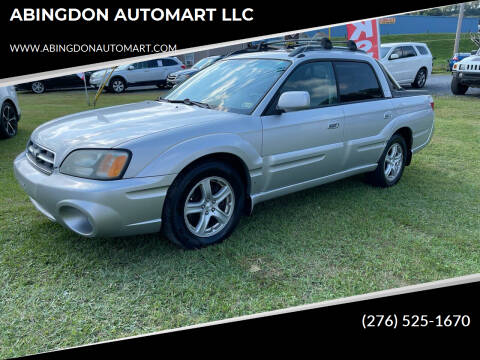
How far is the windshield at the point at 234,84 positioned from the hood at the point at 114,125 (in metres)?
0.21

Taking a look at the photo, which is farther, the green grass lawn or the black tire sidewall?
the black tire sidewall

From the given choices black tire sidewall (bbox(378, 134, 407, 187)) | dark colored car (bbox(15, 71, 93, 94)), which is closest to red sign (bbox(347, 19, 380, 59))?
black tire sidewall (bbox(378, 134, 407, 187))

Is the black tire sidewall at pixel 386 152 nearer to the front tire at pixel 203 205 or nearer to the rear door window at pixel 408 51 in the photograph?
the front tire at pixel 203 205

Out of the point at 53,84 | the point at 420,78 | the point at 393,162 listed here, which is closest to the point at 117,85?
the point at 53,84

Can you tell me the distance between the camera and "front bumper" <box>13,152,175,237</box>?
2.98 metres

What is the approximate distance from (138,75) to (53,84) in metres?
4.05

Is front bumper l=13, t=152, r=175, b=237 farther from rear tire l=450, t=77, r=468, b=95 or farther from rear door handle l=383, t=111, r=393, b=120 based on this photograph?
rear tire l=450, t=77, r=468, b=95

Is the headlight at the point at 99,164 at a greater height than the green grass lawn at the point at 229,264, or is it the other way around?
the headlight at the point at 99,164

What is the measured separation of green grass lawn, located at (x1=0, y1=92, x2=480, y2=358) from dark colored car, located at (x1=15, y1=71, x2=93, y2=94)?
54.0ft

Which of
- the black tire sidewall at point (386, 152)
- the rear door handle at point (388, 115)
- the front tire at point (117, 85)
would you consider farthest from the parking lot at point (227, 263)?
the front tire at point (117, 85)

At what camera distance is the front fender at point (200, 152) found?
3.13m

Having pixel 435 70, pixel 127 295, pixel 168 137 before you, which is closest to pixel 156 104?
pixel 168 137

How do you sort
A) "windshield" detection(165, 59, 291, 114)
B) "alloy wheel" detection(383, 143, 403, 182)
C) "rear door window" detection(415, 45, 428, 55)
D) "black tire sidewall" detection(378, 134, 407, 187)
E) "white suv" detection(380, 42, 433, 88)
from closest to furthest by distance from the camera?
"windshield" detection(165, 59, 291, 114)
"black tire sidewall" detection(378, 134, 407, 187)
"alloy wheel" detection(383, 143, 403, 182)
"white suv" detection(380, 42, 433, 88)
"rear door window" detection(415, 45, 428, 55)

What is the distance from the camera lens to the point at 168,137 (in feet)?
10.6
